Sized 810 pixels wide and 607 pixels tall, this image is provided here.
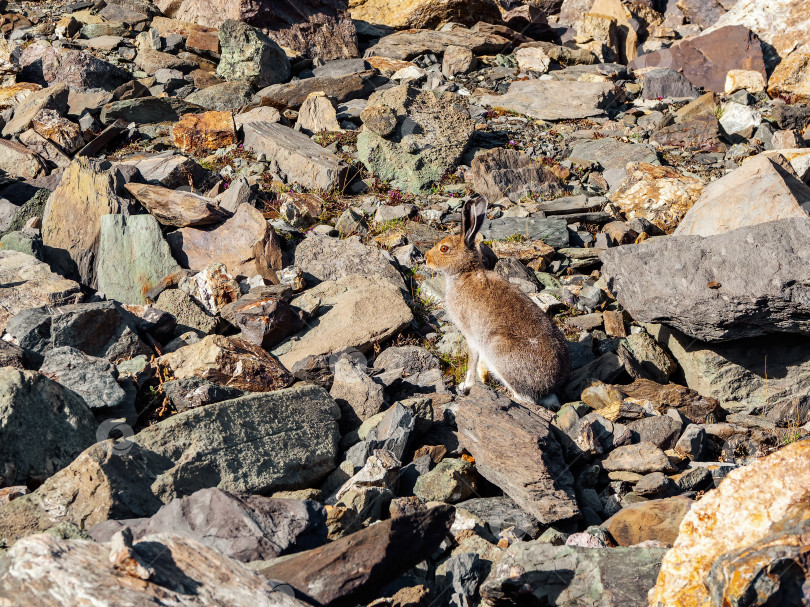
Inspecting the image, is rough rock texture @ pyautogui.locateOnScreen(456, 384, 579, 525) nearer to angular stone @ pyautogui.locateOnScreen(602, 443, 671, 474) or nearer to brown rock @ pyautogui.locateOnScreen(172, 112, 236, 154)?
angular stone @ pyautogui.locateOnScreen(602, 443, 671, 474)

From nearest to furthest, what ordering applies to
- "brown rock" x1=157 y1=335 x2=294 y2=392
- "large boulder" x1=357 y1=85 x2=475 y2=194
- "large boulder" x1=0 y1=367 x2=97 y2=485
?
1. "large boulder" x1=0 y1=367 x2=97 y2=485
2. "brown rock" x1=157 y1=335 x2=294 y2=392
3. "large boulder" x1=357 y1=85 x2=475 y2=194

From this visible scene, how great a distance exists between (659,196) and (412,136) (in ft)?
14.6

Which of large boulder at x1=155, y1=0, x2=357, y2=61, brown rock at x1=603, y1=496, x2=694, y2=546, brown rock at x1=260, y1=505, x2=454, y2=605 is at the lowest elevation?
brown rock at x1=603, y1=496, x2=694, y2=546

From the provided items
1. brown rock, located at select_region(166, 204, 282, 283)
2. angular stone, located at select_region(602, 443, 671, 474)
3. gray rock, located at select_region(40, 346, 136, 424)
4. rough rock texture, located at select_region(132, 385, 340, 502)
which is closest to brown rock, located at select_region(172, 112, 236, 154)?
brown rock, located at select_region(166, 204, 282, 283)

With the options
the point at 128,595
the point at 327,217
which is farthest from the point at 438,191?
the point at 128,595

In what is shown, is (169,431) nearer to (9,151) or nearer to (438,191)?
(438,191)

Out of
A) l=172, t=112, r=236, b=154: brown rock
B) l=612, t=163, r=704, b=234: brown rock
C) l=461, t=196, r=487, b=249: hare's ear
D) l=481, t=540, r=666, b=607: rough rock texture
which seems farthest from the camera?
l=172, t=112, r=236, b=154: brown rock

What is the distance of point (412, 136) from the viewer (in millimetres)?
13930

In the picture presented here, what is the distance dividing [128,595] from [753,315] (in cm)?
646

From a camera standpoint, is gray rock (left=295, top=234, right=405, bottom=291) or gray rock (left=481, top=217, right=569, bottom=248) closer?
gray rock (left=295, top=234, right=405, bottom=291)

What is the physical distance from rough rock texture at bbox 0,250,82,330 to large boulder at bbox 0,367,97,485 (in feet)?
8.91

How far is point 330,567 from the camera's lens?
15.5 feet

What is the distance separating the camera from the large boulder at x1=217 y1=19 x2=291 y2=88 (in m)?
16.8

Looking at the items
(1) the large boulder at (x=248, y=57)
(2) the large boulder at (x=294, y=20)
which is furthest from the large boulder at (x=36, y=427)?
(2) the large boulder at (x=294, y=20)
